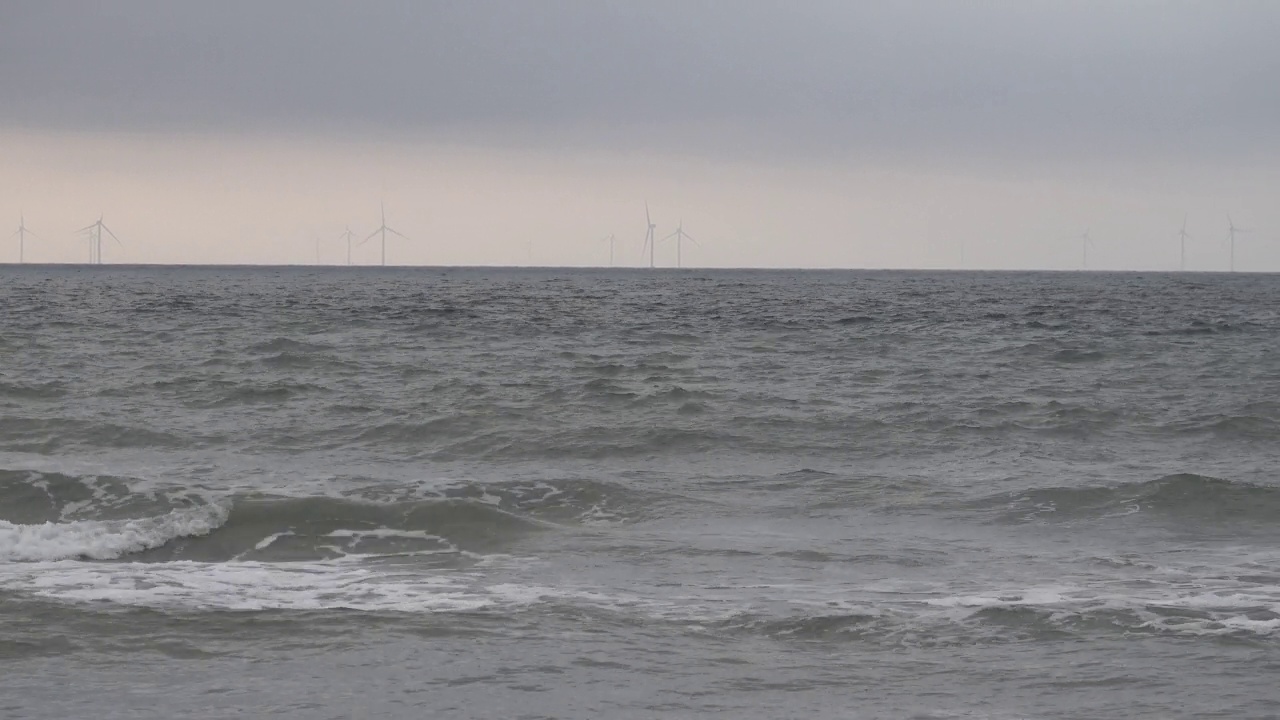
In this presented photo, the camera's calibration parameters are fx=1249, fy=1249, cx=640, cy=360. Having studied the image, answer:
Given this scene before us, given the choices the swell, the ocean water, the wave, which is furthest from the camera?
the wave

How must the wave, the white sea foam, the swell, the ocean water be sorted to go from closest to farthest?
1. the ocean water
2. the white sea foam
3. the swell
4. the wave

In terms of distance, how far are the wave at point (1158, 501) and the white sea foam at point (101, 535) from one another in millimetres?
8668

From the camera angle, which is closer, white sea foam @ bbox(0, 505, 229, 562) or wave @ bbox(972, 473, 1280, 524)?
white sea foam @ bbox(0, 505, 229, 562)

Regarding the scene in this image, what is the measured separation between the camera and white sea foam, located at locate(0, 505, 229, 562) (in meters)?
11.7

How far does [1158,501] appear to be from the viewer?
14.6m

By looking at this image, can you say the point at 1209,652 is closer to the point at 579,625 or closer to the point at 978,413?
the point at 579,625

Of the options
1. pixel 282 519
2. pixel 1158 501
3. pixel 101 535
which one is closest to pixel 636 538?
pixel 282 519

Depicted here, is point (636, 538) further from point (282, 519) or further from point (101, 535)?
point (101, 535)

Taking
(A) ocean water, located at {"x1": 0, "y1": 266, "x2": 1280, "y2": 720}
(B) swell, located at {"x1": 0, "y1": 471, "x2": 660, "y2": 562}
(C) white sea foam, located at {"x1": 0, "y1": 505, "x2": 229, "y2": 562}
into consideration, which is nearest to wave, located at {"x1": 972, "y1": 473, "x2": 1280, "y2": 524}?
(A) ocean water, located at {"x1": 0, "y1": 266, "x2": 1280, "y2": 720}

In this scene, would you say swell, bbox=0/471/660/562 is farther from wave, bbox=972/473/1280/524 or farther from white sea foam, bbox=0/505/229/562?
wave, bbox=972/473/1280/524

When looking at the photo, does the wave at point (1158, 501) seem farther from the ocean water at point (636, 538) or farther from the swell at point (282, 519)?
the swell at point (282, 519)

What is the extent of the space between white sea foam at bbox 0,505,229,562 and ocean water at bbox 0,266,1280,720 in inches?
2.2

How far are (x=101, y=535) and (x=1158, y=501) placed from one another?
38.0 feet

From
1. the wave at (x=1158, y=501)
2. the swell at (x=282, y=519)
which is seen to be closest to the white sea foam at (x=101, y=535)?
the swell at (x=282, y=519)
